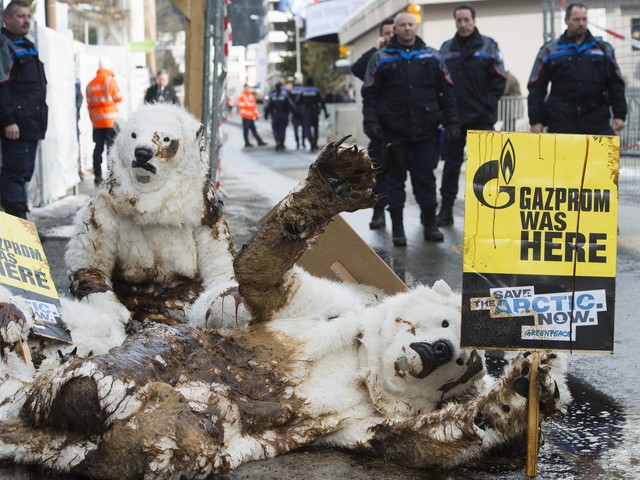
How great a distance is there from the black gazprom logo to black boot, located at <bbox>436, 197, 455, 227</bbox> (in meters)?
7.06

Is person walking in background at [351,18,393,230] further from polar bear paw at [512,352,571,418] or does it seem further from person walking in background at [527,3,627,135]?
polar bear paw at [512,352,571,418]

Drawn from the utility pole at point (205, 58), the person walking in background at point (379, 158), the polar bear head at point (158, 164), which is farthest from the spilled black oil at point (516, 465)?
the utility pole at point (205, 58)

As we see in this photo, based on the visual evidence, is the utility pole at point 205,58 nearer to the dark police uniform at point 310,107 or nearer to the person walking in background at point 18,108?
the person walking in background at point 18,108

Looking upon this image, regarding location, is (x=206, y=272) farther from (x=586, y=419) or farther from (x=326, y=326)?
(x=586, y=419)

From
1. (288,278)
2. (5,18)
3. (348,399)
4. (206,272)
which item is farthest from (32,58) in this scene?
(348,399)

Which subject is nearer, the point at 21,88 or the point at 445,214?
the point at 21,88

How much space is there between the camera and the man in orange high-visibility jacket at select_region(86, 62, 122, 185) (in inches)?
622

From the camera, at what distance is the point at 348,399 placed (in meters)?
3.66

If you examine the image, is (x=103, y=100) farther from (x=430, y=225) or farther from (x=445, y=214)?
(x=430, y=225)

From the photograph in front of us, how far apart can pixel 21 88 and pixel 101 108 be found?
6706 millimetres

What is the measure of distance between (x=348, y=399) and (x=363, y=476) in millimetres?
354

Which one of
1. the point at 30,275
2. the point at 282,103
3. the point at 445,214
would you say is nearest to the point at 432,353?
the point at 30,275

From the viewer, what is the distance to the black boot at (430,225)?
31.0 feet

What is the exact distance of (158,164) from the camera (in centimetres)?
470
